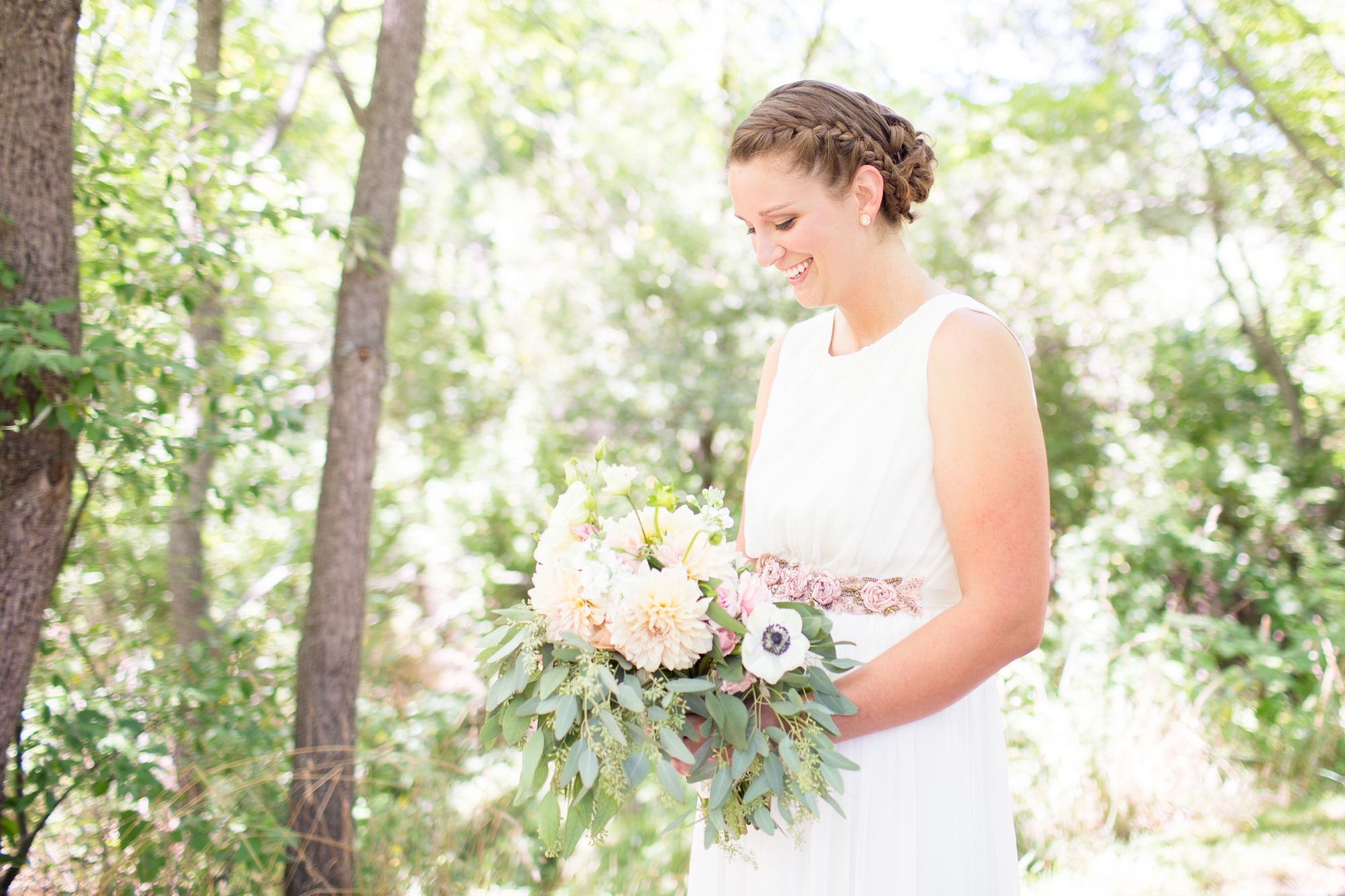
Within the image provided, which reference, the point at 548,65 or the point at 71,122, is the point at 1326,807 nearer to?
the point at 71,122

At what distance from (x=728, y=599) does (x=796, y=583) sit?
13.3 inches

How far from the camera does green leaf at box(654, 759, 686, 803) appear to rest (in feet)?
3.87

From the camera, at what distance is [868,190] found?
165 centimetres

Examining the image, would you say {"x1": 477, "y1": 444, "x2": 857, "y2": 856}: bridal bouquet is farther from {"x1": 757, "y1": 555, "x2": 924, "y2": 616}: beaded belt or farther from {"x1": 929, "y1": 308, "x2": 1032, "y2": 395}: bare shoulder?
{"x1": 929, "y1": 308, "x2": 1032, "y2": 395}: bare shoulder

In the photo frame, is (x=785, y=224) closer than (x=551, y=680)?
No

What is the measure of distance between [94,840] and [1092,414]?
717cm

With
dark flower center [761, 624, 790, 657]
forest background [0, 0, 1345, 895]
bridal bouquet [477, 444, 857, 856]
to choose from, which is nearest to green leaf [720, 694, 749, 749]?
bridal bouquet [477, 444, 857, 856]

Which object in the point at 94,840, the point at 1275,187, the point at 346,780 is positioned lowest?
the point at 94,840

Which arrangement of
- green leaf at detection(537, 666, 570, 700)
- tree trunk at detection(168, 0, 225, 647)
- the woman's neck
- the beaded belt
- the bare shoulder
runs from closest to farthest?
green leaf at detection(537, 666, 570, 700), the bare shoulder, the beaded belt, the woman's neck, tree trunk at detection(168, 0, 225, 647)

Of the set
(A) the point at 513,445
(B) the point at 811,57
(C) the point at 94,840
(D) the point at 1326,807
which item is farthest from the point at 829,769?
(B) the point at 811,57

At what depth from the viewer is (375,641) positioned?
544 cm

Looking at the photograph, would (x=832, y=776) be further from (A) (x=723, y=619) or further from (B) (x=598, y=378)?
(B) (x=598, y=378)

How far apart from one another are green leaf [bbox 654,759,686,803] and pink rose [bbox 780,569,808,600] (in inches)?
20.6

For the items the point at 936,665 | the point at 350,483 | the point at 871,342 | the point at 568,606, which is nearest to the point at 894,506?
the point at 936,665
